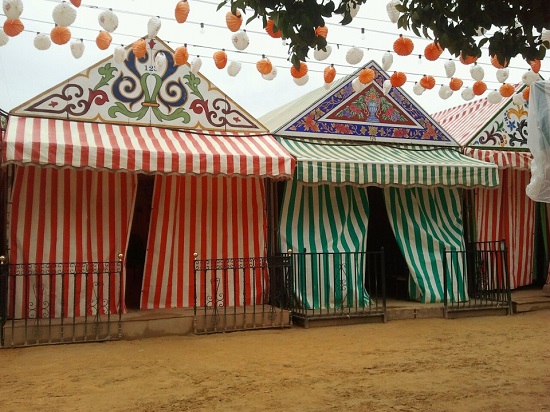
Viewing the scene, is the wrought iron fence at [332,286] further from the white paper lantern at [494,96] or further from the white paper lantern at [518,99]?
the white paper lantern at [518,99]

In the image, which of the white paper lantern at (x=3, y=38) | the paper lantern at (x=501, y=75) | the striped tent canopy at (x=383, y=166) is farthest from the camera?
the paper lantern at (x=501, y=75)

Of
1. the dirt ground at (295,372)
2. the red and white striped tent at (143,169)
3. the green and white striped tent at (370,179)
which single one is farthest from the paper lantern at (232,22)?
the dirt ground at (295,372)

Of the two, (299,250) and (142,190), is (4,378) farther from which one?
(142,190)

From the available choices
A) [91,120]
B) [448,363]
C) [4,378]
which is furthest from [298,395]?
[91,120]

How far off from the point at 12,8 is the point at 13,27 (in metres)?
0.52

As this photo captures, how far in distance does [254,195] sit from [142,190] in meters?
2.49

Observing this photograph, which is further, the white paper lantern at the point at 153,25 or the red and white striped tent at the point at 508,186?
the red and white striped tent at the point at 508,186

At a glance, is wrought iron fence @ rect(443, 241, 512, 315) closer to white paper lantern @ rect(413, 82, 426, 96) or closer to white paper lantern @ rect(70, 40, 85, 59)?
white paper lantern @ rect(413, 82, 426, 96)

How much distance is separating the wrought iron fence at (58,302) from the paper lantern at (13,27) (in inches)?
105

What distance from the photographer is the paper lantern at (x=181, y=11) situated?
20.7ft

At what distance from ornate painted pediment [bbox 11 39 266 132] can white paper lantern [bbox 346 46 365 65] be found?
1846 mm

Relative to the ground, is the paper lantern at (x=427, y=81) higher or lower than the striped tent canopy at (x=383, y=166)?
higher

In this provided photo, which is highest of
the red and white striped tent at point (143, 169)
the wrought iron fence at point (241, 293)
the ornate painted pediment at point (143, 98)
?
the ornate painted pediment at point (143, 98)

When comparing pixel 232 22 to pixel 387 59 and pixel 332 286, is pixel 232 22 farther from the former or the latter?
pixel 332 286
